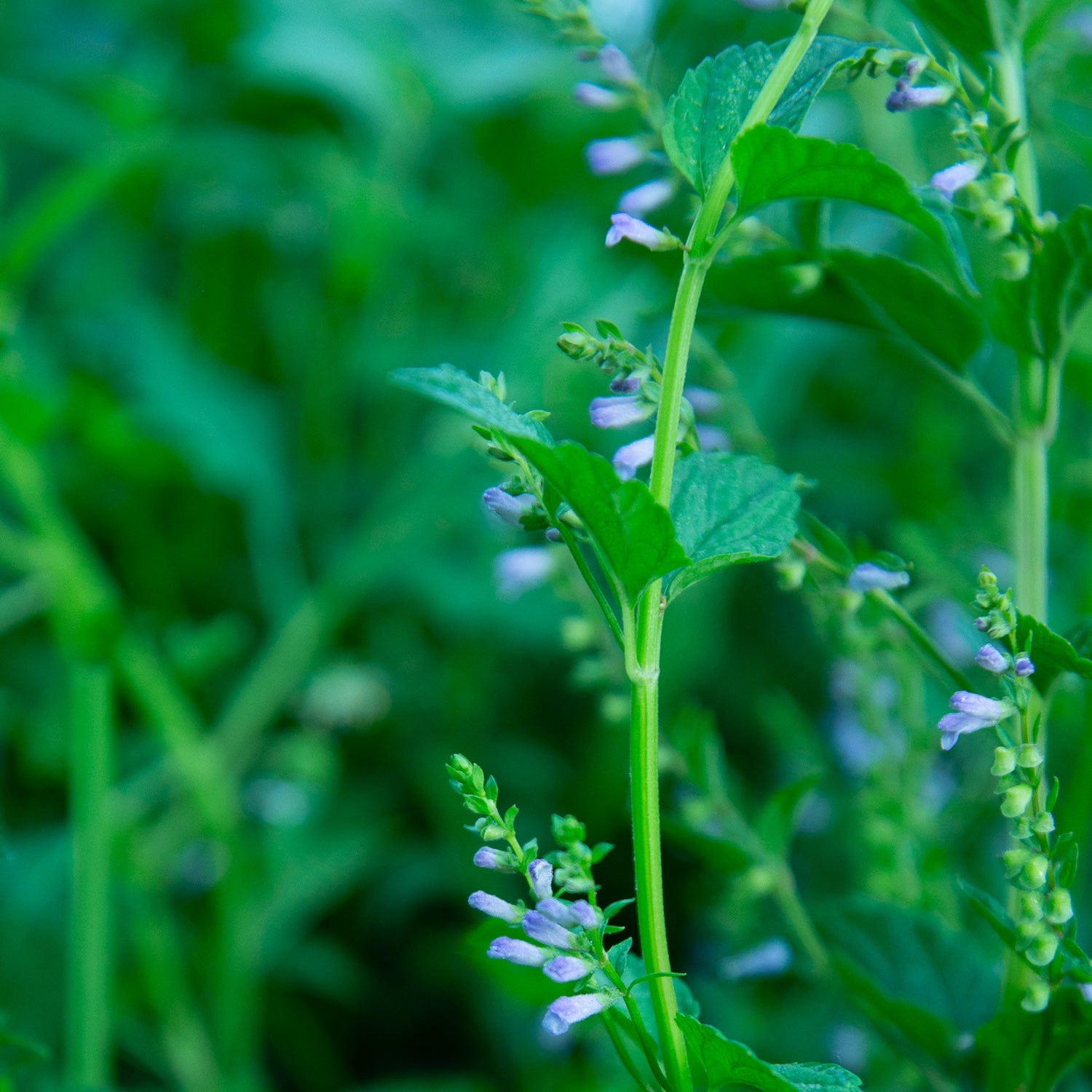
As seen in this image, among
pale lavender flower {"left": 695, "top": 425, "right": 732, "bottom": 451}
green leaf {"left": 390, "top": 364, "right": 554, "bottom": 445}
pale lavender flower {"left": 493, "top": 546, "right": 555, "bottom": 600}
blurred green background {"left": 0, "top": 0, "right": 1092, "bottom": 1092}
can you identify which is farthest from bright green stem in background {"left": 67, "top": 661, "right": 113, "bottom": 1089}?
green leaf {"left": 390, "top": 364, "right": 554, "bottom": 445}

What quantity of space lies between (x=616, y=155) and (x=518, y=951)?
0.34 metres

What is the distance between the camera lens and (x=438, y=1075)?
1.01 meters

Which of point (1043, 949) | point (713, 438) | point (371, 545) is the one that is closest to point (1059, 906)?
point (1043, 949)

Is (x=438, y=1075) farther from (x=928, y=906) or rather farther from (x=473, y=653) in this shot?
(x=928, y=906)

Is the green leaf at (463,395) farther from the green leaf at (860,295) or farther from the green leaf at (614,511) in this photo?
the green leaf at (860,295)

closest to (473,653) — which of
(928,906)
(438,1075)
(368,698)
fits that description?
(368,698)

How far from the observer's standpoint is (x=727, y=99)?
0.36m

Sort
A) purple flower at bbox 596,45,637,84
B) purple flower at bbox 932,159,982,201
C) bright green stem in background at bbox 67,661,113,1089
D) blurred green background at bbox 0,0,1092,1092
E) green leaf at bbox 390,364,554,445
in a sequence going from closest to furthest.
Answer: green leaf at bbox 390,364,554,445, purple flower at bbox 932,159,982,201, purple flower at bbox 596,45,637,84, bright green stem in background at bbox 67,661,113,1089, blurred green background at bbox 0,0,1092,1092

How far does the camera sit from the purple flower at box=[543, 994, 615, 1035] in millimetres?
319

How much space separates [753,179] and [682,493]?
10 centimetres

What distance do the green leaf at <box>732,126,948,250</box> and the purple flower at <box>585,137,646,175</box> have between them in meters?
0.19

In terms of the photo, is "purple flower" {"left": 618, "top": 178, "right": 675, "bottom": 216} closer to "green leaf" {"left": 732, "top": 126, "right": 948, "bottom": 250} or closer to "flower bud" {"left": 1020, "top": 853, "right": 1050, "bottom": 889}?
"green leaf" {"left": 732, "top": 126, "right": 948, "bottom": 250}

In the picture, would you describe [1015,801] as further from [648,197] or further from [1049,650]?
[648,197]

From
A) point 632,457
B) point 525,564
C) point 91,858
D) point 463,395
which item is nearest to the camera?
point 463,395
